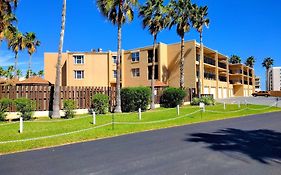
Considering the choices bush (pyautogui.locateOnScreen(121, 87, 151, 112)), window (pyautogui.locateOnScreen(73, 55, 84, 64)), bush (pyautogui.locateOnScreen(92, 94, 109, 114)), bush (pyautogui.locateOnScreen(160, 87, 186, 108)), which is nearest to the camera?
bush (pyautogui.locateOnScreen(92, 94, 109, 114))

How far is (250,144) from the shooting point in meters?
10.5

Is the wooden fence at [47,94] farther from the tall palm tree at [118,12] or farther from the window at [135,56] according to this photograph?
the window at [135,56]

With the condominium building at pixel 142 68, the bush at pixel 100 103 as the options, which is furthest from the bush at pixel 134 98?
the condominium building at pixel 142 68

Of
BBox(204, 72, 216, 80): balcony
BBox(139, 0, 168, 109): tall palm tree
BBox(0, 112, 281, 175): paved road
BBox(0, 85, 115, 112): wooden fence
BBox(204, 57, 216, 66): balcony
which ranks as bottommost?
BBox(0, 112, 281, 175): paved road

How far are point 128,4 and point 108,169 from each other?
2118 centimetres

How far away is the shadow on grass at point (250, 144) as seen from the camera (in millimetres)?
8602

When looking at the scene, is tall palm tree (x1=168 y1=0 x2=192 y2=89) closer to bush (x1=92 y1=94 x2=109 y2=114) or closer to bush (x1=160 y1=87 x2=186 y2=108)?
bush (x1=160 y1=87 x2=186 y2=108)

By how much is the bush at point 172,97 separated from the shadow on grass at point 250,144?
18732 millimetres

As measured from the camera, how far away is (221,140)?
1145 cm

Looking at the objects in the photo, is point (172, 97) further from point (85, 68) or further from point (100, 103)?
point (85, 68)

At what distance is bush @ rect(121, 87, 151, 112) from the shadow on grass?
13893 millimetres

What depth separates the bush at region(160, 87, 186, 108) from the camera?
105 ft

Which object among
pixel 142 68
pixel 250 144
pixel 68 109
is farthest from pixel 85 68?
pixel 250 144

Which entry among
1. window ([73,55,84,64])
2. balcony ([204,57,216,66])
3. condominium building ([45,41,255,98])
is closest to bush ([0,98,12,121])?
condominium building ([45,41,255,98])
